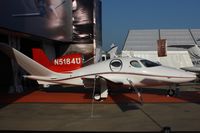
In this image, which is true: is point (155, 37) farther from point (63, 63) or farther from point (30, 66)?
point (30, 66)

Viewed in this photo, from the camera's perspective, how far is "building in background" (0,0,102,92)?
20109 millimetres

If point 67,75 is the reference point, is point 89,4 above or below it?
above

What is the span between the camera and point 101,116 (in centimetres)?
1334

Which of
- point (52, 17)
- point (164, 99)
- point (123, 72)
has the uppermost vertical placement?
point (52, 17)

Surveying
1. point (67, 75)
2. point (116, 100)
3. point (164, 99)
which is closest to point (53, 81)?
point (67, 75)

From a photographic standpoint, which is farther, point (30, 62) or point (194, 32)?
point (194, 32)

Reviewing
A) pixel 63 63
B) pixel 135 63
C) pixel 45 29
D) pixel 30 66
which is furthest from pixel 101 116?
pixel 45 29

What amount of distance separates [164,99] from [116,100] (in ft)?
7.74

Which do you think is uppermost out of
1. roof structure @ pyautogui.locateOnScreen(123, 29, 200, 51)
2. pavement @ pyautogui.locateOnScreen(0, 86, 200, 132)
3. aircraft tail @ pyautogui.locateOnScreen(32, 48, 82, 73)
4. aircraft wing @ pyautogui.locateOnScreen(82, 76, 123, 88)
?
roof structure @ pyautogui.locateOnScreen(123, 29, 200, 51)

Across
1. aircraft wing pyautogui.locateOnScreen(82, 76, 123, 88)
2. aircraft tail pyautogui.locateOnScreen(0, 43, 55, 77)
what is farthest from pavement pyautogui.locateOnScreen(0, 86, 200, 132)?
aircraft tail pyautogui.locateOnScreen(0, 43, 55, 77)

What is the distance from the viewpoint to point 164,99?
1847 centimetres

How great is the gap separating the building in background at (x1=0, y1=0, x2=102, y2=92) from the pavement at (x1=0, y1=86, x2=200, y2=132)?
15.6 feet

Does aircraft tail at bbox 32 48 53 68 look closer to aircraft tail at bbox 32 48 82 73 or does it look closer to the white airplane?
aircraft tail at bbox 32 48 82 73

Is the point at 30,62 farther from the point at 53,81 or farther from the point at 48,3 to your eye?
the point at 48,3
